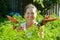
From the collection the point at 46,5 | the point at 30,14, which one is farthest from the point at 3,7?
the point at 30,14

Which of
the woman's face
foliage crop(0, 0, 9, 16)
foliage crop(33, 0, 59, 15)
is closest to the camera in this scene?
the woman's face

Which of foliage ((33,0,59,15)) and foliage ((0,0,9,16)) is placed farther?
foliage ((0,0,9,16))

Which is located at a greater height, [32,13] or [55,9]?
[32,13]

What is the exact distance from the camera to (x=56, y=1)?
32.9 ft

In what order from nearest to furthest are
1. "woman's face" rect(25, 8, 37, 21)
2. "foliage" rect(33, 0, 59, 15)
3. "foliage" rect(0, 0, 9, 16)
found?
1. "woman's face" rect(25, 8, 37, 21)
2. "foliage" rect(33, 0, 59, 15)
3. "foliage" rect(0, 0, 9, 16)

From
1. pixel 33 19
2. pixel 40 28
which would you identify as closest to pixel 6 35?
pixel 40 28

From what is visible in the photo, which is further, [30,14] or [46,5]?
[46,5]

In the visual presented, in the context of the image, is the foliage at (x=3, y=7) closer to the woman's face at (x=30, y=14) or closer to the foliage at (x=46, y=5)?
the foliage at (x=46, y=5)

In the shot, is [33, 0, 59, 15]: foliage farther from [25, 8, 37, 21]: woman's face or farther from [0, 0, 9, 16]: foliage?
[25, 8, 37, 21]: woman's face

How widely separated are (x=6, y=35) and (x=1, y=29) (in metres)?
0.21

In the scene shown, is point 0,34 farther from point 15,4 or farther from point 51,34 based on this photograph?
point 15,4

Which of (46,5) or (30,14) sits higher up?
(30,14)

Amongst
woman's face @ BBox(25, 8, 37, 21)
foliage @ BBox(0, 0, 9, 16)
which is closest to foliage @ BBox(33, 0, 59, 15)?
foliage @ BBox(0, 0, 9, 16)

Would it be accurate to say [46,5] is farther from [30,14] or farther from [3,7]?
[30,14]
